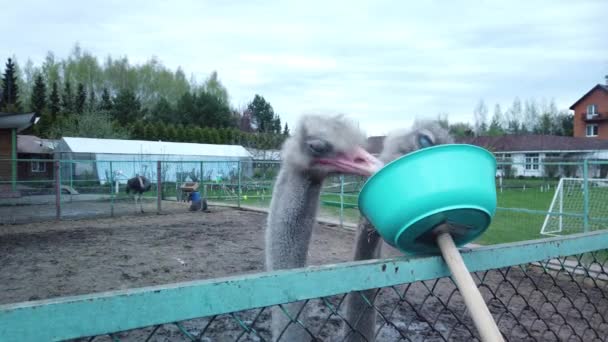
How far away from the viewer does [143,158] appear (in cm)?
2498

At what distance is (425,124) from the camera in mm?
2314

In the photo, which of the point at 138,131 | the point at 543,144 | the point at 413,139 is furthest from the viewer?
the point at 543,144

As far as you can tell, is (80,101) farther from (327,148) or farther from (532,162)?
(327,148)

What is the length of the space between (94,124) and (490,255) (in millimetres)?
35561

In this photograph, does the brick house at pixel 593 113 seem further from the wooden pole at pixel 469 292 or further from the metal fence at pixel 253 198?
the wooden pole at pixel 469 292

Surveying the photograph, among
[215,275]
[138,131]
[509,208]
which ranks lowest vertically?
[215,275]

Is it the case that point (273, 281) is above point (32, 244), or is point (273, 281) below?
above

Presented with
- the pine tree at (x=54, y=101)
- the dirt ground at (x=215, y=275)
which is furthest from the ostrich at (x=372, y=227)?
the pine tree at (x=54, y=101)

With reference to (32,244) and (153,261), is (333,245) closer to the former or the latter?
(153,261)

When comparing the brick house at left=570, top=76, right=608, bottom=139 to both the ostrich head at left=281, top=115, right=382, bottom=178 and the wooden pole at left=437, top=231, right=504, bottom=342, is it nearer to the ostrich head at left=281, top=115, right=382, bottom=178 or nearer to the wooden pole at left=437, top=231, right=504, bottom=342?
the ostrich head at left=281, top=115, right=382, bottom=178

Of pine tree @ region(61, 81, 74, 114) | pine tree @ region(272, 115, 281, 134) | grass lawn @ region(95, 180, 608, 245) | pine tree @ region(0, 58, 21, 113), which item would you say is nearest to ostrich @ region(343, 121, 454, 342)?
grass lawn @ region(95, 180, 608, 245)

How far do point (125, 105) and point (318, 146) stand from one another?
4511 centimetres

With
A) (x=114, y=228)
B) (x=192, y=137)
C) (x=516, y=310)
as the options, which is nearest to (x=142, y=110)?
(x=192, y=137)

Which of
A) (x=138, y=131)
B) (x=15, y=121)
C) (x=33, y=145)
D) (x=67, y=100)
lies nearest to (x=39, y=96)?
(x=67, y=100)
